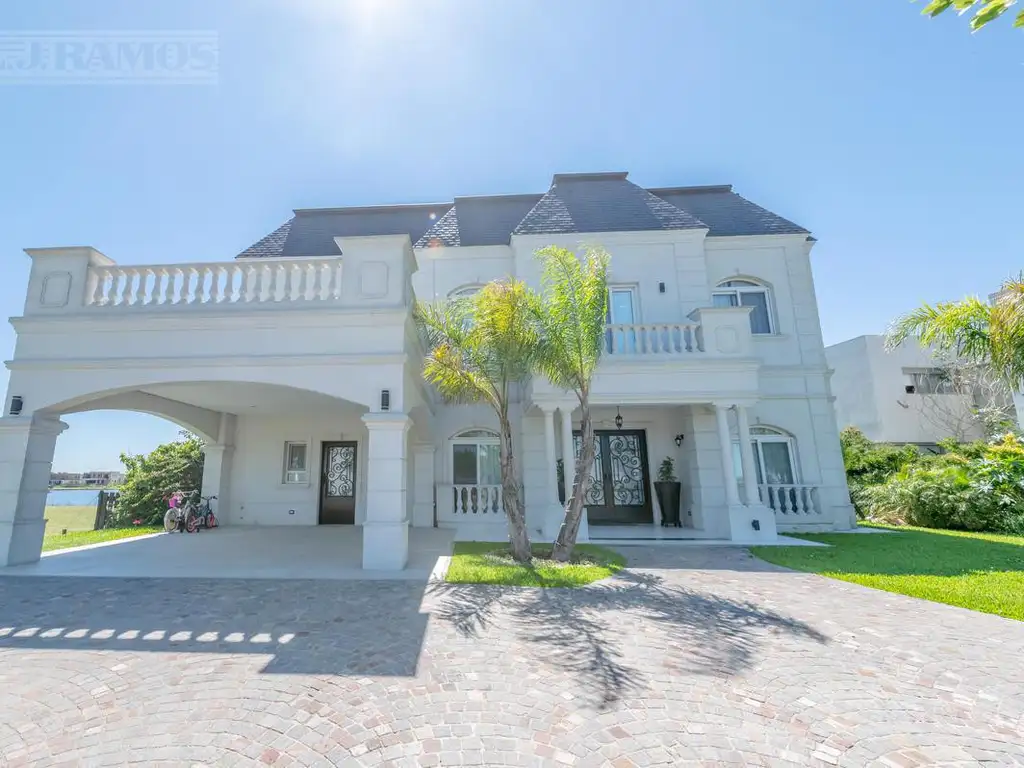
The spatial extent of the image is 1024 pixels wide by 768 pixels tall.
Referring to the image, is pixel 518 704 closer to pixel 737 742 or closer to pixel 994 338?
pixel 737 742

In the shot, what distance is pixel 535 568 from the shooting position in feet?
21.9

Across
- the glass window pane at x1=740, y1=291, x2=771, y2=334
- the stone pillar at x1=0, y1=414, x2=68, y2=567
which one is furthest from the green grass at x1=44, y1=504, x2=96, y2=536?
the glass window pane at x1=740, y1=291, x2=771, y2=334

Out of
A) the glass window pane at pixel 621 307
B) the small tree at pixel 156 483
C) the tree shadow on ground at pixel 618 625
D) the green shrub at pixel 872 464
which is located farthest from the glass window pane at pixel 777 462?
the small tree at pixel 156 483

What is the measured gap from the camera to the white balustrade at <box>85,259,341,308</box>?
7371mm

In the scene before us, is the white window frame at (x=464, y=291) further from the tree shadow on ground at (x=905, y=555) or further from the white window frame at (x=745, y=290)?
the tree shadow on ground at (x=905, y=555)

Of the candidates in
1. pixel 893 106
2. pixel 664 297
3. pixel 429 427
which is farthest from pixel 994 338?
pixel 429 427

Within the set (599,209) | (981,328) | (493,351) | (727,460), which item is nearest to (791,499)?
(727,460)

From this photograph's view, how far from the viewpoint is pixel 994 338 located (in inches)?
259

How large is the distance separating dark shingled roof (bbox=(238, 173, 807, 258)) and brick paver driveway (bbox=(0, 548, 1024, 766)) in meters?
9.97

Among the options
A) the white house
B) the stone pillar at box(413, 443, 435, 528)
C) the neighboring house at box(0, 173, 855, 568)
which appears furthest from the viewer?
the white house

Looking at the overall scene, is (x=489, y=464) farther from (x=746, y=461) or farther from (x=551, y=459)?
(x=746, y=461)

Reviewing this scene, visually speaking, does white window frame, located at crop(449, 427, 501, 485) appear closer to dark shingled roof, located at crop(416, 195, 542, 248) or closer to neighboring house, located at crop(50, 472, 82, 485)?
dark shingled roof, located at crop(416, 195, 542, 248)

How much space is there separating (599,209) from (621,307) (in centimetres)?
317

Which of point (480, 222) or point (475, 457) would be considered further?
point (480, 222)
